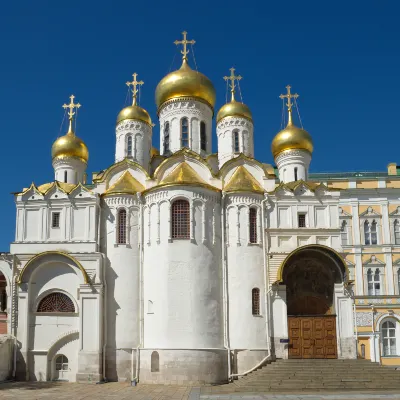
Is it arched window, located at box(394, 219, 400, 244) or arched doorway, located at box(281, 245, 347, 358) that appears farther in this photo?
arched window, located at box(394, 219, 400, 244)

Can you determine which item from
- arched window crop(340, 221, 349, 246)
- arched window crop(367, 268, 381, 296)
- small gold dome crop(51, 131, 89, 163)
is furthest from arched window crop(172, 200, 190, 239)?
arched window crop(367, 268, 381, 296)

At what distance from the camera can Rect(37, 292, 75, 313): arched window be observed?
23341mm

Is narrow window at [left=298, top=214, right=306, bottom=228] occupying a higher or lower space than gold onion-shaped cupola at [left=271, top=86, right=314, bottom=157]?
lower

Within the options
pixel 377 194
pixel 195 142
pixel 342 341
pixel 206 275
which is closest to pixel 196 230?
pixel 206 275

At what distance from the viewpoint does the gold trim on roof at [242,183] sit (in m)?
24.0

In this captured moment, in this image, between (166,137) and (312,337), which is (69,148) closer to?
(166,137)

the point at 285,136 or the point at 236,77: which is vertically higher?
the point at 236,77

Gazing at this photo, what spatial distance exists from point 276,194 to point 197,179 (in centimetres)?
369

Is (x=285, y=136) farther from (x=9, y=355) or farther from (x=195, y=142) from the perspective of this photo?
(x=9, y=355)

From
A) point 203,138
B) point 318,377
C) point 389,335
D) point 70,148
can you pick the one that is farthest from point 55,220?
point 389,335

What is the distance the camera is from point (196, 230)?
2312cm

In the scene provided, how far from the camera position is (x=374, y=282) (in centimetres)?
3356

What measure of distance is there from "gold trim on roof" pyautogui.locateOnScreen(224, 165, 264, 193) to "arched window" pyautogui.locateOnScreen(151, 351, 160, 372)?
7.53m

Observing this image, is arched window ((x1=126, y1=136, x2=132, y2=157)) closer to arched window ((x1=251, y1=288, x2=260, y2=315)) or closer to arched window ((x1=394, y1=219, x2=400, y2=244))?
arched window ((x1=251, y1=288, x2=260, y2=315))
